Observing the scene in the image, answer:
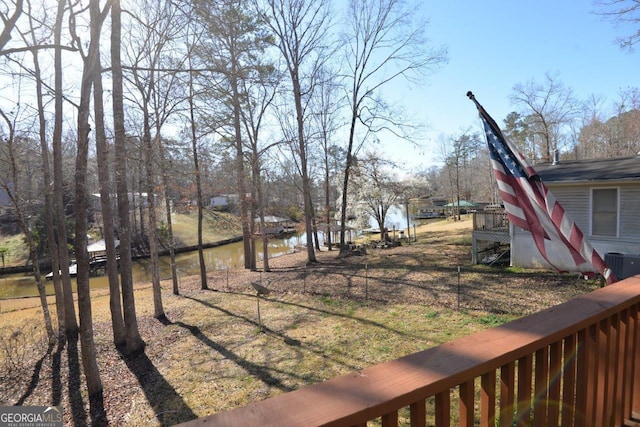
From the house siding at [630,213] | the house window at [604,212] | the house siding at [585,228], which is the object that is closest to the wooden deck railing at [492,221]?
Result: the house siding at [585,228]

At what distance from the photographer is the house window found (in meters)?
9.58

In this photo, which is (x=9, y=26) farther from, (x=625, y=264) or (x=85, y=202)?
(x=625, y=264)

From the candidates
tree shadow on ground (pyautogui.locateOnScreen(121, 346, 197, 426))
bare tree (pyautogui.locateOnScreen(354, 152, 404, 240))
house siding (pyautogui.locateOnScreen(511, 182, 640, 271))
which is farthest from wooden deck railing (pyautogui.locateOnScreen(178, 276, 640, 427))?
bare tree (pyautogui.locateOnScreen(354, 152, 404, 240))

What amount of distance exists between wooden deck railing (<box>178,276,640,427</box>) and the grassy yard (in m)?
4.55

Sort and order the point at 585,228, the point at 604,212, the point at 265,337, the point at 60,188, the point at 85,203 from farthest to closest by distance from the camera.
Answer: the point at 585,228
the point at 604,212
the point at 60,188
the point at 265,337
the point at 85,203

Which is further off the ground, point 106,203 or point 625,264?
point 106,203

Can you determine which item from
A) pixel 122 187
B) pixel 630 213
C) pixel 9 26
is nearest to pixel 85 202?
pixel 122 187

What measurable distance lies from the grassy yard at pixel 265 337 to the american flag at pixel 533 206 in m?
3.63

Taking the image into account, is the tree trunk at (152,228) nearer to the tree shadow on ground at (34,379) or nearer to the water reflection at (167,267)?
the tree shadow on ground at (34,379)

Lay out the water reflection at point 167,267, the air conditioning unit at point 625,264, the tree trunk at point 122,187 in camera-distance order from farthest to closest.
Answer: the water reflection at point 167,267 → the air conditioning unit at point 625,264 → the tree trunk at point 122,187

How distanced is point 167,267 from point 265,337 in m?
21.2

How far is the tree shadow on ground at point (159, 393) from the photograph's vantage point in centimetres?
501

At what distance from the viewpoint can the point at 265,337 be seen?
757cm

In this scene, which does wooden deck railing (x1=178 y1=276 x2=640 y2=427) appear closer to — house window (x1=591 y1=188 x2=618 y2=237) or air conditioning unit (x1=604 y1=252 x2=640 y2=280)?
air conditioning unit (x1=604 y1=252 x2=640 y2=280)
